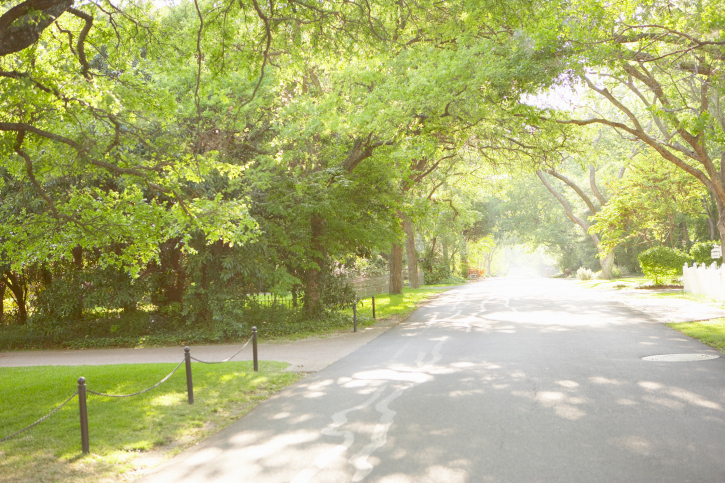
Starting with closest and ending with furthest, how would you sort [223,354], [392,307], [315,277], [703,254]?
[223,354] < [315,277] < [392,307] < [703,254]

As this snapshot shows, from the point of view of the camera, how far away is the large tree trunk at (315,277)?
18.6m

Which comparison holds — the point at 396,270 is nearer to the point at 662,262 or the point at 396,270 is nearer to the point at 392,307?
the point at 392,307

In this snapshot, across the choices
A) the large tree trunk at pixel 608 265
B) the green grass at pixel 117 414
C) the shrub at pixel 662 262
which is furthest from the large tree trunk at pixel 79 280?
the large tree trunk at pixel 608 265

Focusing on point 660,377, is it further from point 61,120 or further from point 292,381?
point 61,120

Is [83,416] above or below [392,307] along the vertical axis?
above

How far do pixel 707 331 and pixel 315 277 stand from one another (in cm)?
1132

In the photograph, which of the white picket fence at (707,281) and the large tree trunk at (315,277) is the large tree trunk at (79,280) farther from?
the white picket fence at (707,281)

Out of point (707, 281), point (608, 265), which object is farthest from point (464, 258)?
point (707, 281)

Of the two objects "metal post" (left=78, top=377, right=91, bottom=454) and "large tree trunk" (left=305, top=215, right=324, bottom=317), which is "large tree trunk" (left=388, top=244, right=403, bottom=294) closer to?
"large tree trunk" (left=305, top=215, right=324, bottom=317)

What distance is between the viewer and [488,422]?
6.42 metres

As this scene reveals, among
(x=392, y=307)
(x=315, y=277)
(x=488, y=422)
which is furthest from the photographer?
(x=392, y=307)

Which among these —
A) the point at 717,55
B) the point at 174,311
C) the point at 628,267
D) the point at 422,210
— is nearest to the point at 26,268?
the point at 174,311

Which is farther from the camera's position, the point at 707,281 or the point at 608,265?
the point at 608,265

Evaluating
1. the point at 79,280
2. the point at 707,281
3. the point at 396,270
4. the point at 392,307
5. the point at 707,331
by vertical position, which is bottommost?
the point at 707,331
